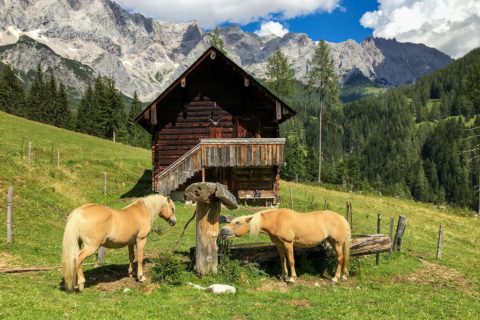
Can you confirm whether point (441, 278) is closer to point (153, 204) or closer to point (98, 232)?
point (153, 204)

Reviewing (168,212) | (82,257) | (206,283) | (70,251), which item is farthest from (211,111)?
(70,251)

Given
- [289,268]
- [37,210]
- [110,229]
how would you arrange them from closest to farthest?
[110,229]
[289,268]
[37,210]

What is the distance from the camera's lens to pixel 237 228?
36.5 feet

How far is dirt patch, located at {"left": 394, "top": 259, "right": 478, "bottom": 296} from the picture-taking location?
12.7 meters

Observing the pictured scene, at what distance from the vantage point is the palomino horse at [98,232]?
891 centimetres

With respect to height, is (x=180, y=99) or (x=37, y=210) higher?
(x=180, y=99)

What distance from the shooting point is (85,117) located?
266 ft

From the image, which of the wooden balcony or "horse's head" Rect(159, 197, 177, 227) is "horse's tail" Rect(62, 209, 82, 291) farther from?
the wooden balcony

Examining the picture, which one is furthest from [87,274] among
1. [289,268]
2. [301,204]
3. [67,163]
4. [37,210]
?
[67,163]

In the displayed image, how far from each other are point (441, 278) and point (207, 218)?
28.3 feet

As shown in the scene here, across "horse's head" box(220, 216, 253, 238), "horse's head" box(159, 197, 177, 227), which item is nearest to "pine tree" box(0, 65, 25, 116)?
"horse's head" box(159, 197, 177, 227)

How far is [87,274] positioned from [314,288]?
638 centimetres

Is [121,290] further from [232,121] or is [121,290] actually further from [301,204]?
[301,204]

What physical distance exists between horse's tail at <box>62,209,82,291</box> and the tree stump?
9.91 ft
